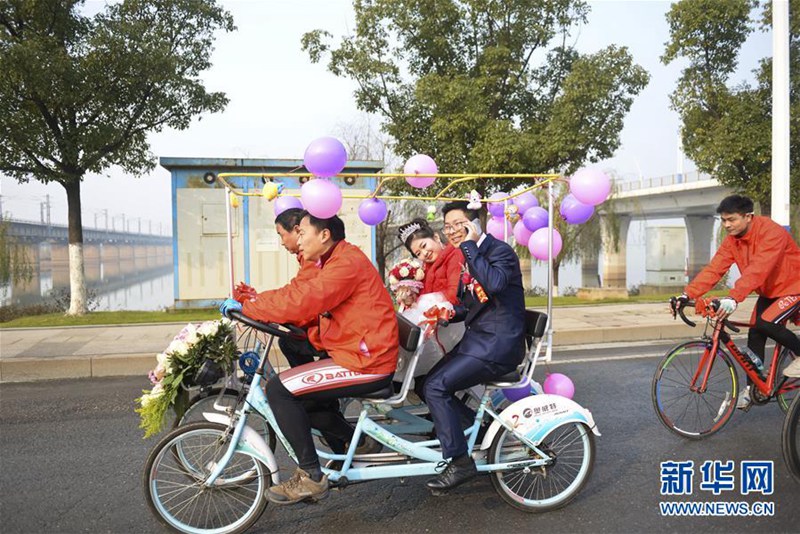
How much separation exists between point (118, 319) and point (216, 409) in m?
9.60

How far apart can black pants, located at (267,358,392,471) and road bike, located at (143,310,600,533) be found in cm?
7

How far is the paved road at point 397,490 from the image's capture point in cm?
338

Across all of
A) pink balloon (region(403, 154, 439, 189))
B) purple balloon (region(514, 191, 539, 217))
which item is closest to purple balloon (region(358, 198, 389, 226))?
pink balloon (region(403, 154, 439, 189))

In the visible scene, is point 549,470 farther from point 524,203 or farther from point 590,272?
point 590,272

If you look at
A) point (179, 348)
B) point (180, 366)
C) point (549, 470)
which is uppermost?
point (179, 348)

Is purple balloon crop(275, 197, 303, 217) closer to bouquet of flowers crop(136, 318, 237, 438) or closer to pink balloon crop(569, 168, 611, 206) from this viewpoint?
pink balloon crop(569, 168, 611, 206)

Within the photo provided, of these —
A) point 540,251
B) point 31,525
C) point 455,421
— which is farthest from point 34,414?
point 540,251

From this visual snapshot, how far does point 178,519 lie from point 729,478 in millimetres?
3390

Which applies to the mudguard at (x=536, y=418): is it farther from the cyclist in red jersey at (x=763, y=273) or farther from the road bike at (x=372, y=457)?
the cyclist in red jersey at (x=763, y=273)

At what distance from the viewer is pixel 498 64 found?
46.7 feet

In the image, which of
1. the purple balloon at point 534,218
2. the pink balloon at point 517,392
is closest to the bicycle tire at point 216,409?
the pink balloon at point 517,392

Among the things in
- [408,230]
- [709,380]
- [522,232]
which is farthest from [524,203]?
[709,380]

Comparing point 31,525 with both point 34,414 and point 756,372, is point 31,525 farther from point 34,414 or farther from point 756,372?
point 756,372

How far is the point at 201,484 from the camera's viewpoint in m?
3.27
